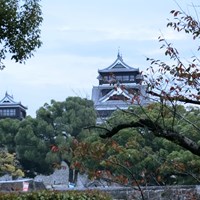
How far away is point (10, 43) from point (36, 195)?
3.05 metres

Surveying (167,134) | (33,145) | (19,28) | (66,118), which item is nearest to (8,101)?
(33,145)

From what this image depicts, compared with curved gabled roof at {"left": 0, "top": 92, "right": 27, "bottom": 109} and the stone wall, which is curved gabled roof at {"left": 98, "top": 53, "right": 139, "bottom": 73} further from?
the stone wall

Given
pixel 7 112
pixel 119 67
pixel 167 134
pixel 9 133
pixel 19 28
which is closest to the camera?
pixel 167 134

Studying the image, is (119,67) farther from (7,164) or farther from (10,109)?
(7,164)

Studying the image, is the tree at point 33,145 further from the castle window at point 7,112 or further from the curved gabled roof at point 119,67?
the curved gabled roof at point 119,67

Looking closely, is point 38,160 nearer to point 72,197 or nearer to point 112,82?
point 72,197

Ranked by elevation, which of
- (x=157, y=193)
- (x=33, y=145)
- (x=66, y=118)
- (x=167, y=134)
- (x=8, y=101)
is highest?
(x=8, y=101)

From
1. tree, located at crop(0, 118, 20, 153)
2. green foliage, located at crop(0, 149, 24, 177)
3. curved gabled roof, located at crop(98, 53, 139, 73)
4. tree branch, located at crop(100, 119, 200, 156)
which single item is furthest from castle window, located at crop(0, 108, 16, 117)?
tree branch, located at crop(100, 119, 200, 156)

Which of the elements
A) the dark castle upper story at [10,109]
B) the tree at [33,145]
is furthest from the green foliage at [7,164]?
the dark castle upper story at [10,109]

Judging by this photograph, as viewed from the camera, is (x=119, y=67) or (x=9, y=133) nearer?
(x=9, y=133)

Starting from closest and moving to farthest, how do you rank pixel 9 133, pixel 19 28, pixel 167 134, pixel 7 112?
pixel 167 134 → pixel 19 28 → pixel 9 133 → pixel 7 112

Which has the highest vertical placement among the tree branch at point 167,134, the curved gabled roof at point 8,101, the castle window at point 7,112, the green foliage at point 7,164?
the curved gabled roof at point 8,101

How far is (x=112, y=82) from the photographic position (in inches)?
195

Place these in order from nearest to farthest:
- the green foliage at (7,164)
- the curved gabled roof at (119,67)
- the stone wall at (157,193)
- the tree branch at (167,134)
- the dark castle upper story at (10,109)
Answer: the tree branch at (167,134), the stone wall at (157,193), the green foliage at (7,164), the dark castle upper story at (10,109), the curved gabled roof at (119,67)
